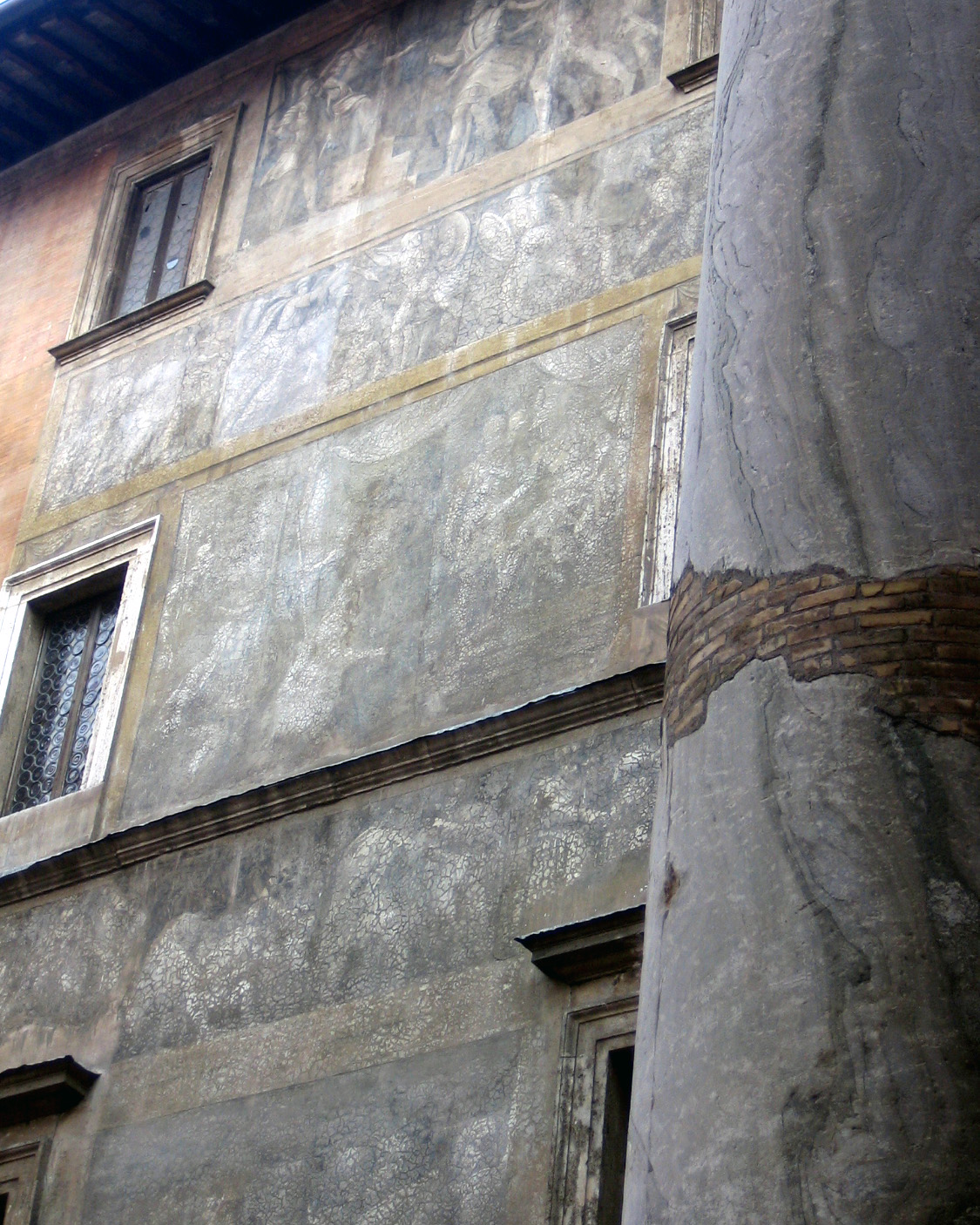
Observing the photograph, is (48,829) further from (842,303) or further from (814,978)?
(814,978)

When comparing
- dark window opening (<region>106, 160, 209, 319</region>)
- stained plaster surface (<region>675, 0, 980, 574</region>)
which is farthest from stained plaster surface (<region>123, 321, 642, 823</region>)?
stained plaster surface (<region>675, 0, 980, 574</region>)

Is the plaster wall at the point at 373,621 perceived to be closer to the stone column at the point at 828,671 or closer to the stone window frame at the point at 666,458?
the stone window frame at the point at 666,458

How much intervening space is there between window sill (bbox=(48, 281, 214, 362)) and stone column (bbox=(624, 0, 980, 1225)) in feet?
16.3

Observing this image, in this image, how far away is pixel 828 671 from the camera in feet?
13.0

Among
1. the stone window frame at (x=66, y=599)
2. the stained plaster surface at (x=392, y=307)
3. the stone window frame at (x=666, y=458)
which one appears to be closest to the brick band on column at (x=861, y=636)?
the stone window frame at (x=666, y=458)

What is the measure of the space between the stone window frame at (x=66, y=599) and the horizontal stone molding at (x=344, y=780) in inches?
22.6

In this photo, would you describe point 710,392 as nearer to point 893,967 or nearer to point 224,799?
point 893,967

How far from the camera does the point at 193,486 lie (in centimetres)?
888

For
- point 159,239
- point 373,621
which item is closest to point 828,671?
point 373,621

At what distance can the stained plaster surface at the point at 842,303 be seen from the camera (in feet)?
13.7

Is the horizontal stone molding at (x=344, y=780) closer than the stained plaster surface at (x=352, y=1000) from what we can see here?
No

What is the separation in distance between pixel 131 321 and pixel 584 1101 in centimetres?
530

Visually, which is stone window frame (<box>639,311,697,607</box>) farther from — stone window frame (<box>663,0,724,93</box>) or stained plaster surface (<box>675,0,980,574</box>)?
stained plaster surface (<box>675,0,980,574</box>)

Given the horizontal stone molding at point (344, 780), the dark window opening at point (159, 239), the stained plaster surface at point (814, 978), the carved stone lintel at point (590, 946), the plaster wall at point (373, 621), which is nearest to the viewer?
the stained plaster surface at point (814, 978)
